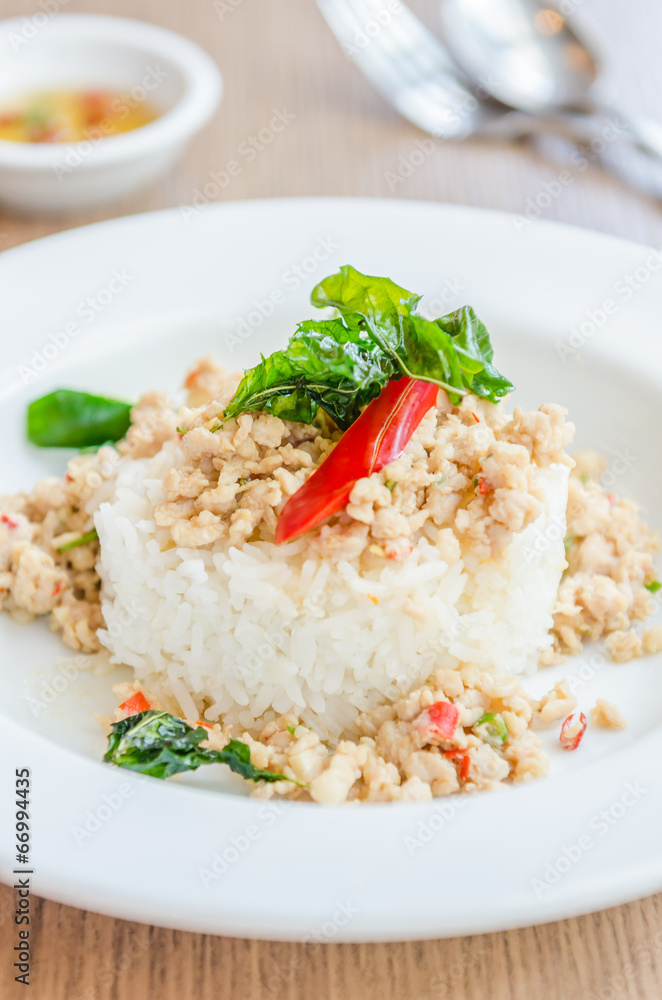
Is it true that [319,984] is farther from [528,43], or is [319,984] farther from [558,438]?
[528,43]

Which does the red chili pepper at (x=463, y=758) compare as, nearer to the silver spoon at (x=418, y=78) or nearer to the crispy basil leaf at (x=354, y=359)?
the crispy basil leaf at (x=354, y=359)

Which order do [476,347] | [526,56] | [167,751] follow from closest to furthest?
[167,751] < [476,347] < [526,56]

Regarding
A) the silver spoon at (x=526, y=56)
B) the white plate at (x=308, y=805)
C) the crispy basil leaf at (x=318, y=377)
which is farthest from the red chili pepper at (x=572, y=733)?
the silver spoon at (x=526, y=56)

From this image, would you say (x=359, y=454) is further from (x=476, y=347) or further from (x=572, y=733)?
(x=572, y=733)

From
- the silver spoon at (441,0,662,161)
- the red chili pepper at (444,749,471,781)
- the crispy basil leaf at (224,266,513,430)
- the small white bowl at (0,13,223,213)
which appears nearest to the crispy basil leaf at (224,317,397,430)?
the crispy basil leaf at (224,266,513,430)

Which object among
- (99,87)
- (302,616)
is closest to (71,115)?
(99,87)

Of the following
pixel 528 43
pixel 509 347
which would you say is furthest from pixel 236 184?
pixel 509 347

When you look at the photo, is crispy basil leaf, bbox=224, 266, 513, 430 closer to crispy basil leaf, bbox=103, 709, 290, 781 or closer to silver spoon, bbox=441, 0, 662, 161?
crispy basil leaf, bbox=103, 709, 290, 781
